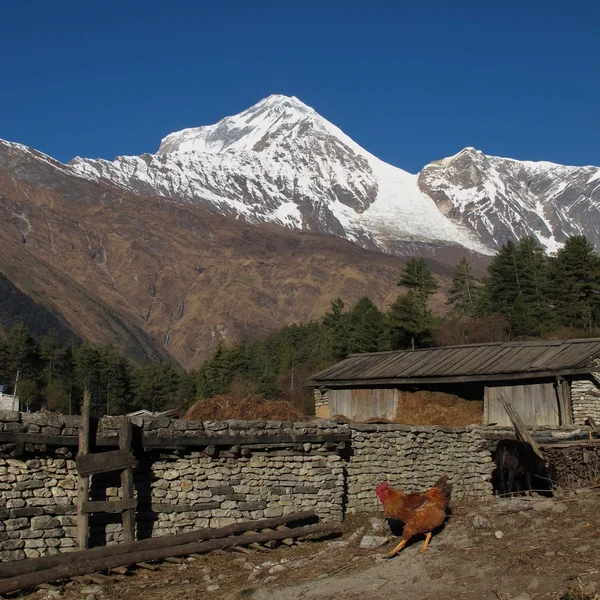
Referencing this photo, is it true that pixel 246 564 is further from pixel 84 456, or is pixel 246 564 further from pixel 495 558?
pixel 495 558

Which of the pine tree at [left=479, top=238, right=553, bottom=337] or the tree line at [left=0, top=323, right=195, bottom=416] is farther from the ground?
the pine tree at [left=479, top=238, right=553, bottom=337]

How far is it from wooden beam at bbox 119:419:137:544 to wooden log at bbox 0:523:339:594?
1.87ft

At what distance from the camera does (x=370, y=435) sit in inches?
720

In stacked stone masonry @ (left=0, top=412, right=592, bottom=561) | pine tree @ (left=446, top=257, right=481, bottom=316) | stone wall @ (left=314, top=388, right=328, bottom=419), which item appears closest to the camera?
stacked stone masonry @ (left=0, top=412, right=592, bottom=561)

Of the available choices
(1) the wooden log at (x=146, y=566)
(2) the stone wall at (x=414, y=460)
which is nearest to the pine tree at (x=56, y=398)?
(2) the stone wall at (x=414, y=460)

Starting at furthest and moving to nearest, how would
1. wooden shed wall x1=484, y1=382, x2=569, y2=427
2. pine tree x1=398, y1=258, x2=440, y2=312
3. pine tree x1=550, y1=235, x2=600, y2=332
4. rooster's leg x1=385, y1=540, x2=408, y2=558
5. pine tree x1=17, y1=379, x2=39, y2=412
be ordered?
pine tree x1=17, y1=379, x2=39, y2=412 < pine tree x1=398, y1=258, x2=440, y2=312 < pine tree x1=550, y1=235, x2=600, y2=332 < wooden shed wall x1=484, y1=382, x2=569, y2=427 < rooster's leg x1=385, y1=540, x2=408, y2=558

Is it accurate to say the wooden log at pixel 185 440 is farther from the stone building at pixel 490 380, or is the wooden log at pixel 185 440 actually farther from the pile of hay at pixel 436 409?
the pile of hay at pixel 436 409

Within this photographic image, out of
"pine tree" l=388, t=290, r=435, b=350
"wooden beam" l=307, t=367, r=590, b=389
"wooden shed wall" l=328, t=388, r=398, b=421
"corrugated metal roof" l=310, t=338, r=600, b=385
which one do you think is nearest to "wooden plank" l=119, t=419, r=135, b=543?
"wooden beam" l=307, t=367, r=590, b=389

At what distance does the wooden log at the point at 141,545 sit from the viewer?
1189 cm

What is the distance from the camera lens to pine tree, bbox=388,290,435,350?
6831 centimetres

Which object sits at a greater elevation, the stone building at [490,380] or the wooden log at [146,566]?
the stone building at [490,380]

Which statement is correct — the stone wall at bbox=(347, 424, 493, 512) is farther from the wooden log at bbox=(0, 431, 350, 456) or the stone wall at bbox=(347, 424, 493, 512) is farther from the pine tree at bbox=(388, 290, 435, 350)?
the pine tree at bbox=(388, 290, 435, 350)

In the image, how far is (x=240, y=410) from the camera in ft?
66.8

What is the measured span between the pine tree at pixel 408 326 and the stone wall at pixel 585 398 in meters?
40.3
